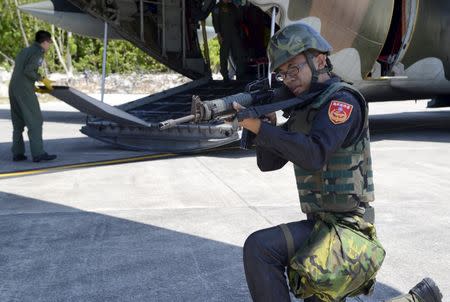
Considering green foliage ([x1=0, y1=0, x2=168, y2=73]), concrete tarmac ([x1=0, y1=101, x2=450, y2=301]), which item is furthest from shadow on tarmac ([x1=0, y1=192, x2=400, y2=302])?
green foliage ([x1=0, y1=0, x2=168, y2=73])

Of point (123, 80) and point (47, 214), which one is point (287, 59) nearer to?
point (47, 214)

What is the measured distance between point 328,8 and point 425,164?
2833 millimetres

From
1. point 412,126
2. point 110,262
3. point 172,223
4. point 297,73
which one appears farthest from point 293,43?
point 412,126

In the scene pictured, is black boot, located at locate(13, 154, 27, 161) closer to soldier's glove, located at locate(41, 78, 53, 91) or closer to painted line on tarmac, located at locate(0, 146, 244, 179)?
painted line on tarmac, located at locate(0, 146, 244, 179)

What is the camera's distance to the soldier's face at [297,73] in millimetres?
2719

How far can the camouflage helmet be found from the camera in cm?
265

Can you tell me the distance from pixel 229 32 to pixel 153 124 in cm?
368

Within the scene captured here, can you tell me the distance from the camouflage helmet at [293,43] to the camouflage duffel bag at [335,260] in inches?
29.2

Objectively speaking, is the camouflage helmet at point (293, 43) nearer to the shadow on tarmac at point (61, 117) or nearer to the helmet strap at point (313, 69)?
the helmet strap at point (313, 69)

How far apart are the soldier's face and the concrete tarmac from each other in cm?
172

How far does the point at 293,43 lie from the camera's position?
8.71 ft

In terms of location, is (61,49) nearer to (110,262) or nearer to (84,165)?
(84,165)

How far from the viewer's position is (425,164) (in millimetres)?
8914

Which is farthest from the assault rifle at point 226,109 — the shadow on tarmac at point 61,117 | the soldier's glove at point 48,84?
the shadow on tarmac at point 61,117
